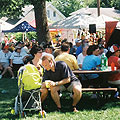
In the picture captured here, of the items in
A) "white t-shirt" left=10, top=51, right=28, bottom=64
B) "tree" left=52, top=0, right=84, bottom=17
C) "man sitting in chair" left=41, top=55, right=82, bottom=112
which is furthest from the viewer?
"tree" left=52, top=0, right=84, bottom=17

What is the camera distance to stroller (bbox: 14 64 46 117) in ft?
22.7

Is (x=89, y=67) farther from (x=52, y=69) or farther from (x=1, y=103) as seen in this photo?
(x=1, y=103)

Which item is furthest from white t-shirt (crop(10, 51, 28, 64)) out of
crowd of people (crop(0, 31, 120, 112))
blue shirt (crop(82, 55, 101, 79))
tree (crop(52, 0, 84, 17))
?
tree (crop(52, 0, 84, 17))

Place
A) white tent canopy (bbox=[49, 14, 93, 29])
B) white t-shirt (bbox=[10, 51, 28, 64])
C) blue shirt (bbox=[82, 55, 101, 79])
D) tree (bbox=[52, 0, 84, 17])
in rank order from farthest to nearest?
tree (bbox=[52, 0, 84, 17]), white tent canopy (bbox=[49, 14, 93, 29]), white t-shirt (bbox=[10, 51, 28, 64]), blue shirt (bbox=[82, 55, 101, 79])

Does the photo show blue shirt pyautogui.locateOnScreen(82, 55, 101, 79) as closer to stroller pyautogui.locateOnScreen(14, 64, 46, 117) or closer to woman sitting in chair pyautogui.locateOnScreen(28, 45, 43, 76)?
woman sitting in chair pyautogui.locateOnScreen(28, 45, 43, 76)

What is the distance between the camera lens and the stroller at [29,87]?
6.92 meters

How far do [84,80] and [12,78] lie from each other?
224 inches

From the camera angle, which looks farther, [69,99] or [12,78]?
[12,78]

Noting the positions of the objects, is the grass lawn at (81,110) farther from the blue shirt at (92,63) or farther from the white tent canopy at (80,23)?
the white tent canopy at (80,23)

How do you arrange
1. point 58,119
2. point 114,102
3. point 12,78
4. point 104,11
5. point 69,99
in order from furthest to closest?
point 104,11
point 12,78
point 69,99
point 114,102
point 58,119

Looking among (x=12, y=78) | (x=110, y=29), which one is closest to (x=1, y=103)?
(x=12, y=78)

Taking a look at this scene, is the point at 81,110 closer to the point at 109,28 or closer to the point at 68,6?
the point at 109,28

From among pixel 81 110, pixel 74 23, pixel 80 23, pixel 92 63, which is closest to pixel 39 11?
pixel 74 23

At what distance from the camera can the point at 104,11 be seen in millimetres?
70188
